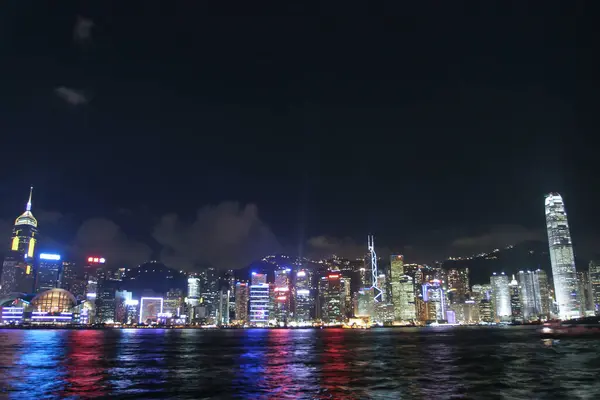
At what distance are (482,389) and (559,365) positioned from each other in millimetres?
25735

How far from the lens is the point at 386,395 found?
33875 millimetres

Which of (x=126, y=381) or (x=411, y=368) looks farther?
(x=411, y=368)

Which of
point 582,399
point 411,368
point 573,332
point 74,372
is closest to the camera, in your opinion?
point 582,399

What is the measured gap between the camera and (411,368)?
53281mm

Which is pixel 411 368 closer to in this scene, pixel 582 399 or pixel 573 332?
pixel 582 399

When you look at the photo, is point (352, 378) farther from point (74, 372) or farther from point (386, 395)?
point (74, 372)

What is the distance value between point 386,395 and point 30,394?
25.8 metres

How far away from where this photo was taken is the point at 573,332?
7333 inches

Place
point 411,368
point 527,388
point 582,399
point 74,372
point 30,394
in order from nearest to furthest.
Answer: point 582,399 → point 30,394 → point 527,388 → point 74,372 → point 411,368

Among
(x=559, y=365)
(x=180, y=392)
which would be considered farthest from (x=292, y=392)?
(x=559, y=365)

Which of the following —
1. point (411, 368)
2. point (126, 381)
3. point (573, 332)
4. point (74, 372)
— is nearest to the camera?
point (126, 381)

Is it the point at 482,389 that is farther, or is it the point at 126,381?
the point at 126,381

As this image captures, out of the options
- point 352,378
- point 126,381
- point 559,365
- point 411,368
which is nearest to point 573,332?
point 559,365

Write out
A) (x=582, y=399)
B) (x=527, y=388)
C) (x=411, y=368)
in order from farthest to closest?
(x=411, y=368), (x=527, y=388), (x=582, y=399)
